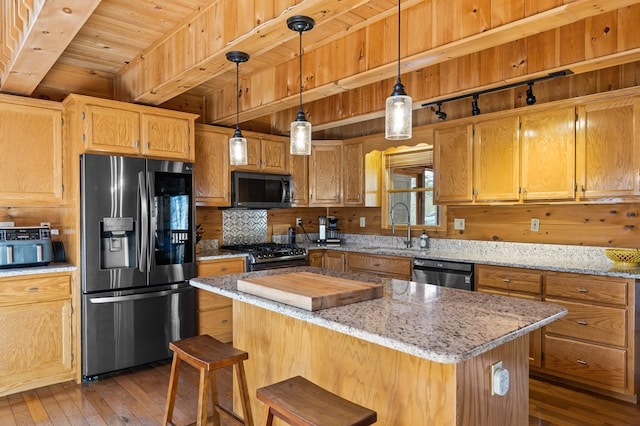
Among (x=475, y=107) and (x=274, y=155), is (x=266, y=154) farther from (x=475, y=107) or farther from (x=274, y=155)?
(x=475, y=107)

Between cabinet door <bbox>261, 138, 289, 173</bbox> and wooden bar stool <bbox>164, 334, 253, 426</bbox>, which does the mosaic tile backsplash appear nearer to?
cabinet door <bbox>261, 138, 289, 173</bbox>

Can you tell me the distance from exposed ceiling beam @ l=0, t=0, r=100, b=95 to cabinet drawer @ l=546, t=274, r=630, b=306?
338cm

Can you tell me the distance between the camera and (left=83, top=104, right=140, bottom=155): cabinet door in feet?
10.5

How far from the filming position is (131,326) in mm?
3340

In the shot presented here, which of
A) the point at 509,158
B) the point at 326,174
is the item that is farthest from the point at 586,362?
the point at 326,174

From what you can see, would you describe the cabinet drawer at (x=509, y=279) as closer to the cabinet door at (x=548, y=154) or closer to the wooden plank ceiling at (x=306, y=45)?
the cabinet door at (x=548, y=154)

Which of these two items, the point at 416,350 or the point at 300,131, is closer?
the point at 416,350

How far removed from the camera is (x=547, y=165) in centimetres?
338

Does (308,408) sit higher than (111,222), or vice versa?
(111,222)

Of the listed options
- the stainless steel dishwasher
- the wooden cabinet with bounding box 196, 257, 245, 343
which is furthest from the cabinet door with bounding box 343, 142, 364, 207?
the wooden cabinet with bounding box 196, 257, 245, 343

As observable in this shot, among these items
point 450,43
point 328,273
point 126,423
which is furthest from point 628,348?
point 126,423

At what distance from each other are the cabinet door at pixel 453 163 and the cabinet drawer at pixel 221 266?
6.71 ft

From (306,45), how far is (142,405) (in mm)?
2746

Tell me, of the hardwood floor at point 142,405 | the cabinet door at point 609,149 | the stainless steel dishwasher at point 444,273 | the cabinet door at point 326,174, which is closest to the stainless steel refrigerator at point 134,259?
the hardwood floor at point 142,405
